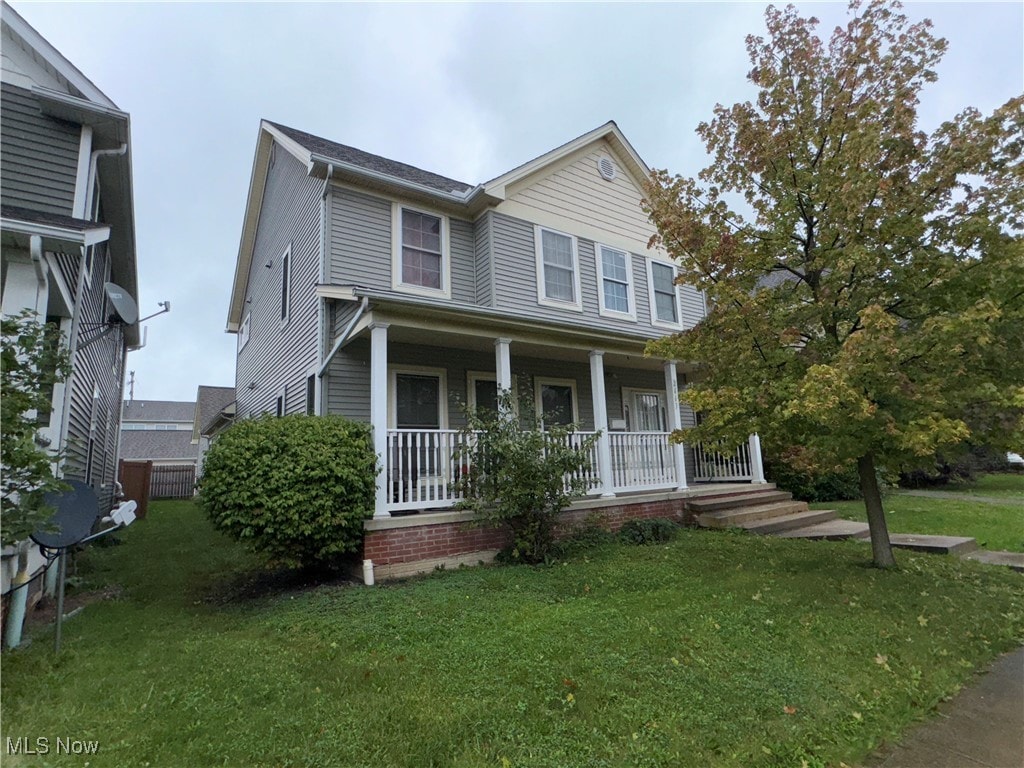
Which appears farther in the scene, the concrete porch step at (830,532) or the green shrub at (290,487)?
the concrete porch step at (830,532)

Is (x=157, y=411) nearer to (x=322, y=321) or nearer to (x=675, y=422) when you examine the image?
(x=322, y=321)

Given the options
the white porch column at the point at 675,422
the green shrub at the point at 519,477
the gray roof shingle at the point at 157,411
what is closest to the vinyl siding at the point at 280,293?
the green shrub at the point at 519,477

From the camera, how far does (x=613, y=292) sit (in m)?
12.0

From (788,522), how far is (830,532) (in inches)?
27.0

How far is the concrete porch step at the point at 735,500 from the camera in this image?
9.71 m

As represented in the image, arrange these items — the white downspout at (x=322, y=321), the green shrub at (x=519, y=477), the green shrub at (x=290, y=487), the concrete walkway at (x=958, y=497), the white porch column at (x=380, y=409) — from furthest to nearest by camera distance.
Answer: the concrete walkway at (x=958, y=497), the white downspout at (x=322, y=321), the green shrub at (x=519, y=477), the white porch column at (x=380, y=409), the green shrub at (x=290, y=487)

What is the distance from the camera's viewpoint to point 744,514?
9.66 meters

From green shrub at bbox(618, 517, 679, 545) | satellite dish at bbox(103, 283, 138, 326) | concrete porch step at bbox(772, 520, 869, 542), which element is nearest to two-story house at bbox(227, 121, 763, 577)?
green shrub at bbox(618, 517, 679, 545)

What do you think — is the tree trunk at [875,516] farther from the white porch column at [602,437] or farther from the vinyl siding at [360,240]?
the vinyl siding at [360,240]

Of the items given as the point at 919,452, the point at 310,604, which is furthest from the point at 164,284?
the point at 919,452

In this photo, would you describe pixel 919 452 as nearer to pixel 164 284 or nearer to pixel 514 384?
pixel 514 384

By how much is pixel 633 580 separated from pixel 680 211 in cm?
455

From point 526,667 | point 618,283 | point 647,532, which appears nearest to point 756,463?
point 647,532

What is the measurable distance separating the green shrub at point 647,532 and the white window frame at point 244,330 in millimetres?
12029
